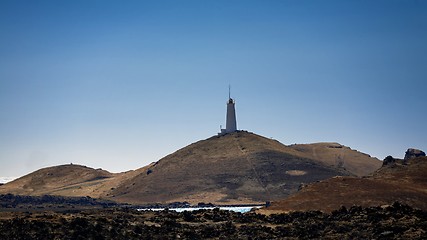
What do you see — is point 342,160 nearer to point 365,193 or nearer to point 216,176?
point 216,176

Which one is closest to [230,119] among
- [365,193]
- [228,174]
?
[228,174]

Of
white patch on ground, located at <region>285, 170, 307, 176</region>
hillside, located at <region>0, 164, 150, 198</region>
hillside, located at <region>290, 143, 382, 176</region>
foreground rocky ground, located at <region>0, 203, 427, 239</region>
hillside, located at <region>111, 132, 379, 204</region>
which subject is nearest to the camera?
foreground rocky ground, located at <region>0, 203, 427, 239</region>

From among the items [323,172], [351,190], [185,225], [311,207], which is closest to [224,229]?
[185,225]

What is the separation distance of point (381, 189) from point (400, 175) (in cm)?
775

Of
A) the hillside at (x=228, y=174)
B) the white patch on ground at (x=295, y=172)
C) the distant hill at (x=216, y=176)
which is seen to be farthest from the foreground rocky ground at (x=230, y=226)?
the white patch on ground at (x=295, y=172)

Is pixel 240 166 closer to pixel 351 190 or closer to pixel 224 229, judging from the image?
pixel 351 190

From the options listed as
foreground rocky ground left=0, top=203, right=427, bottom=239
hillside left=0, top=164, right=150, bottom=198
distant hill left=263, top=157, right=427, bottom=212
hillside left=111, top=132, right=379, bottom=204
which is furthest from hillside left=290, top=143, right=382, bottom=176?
foreground rocky ground left=0, top=203, right=427, bottom=239

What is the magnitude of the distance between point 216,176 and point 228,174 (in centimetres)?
290

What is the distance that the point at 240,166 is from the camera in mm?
152750

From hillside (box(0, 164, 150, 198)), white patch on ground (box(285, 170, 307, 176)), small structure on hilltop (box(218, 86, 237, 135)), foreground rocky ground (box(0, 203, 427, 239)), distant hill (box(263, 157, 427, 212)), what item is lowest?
foreground rocky ground (box(0, 203, 427, 239))

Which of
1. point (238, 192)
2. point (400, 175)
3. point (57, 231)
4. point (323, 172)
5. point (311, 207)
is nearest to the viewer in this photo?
point (57, 231)

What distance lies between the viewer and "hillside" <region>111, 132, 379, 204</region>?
137m

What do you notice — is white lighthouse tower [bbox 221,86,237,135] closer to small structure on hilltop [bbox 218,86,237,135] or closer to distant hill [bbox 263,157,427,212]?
small structure on hilltop [bbox 218,86,237,135]

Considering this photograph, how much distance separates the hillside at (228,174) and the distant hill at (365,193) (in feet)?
205
